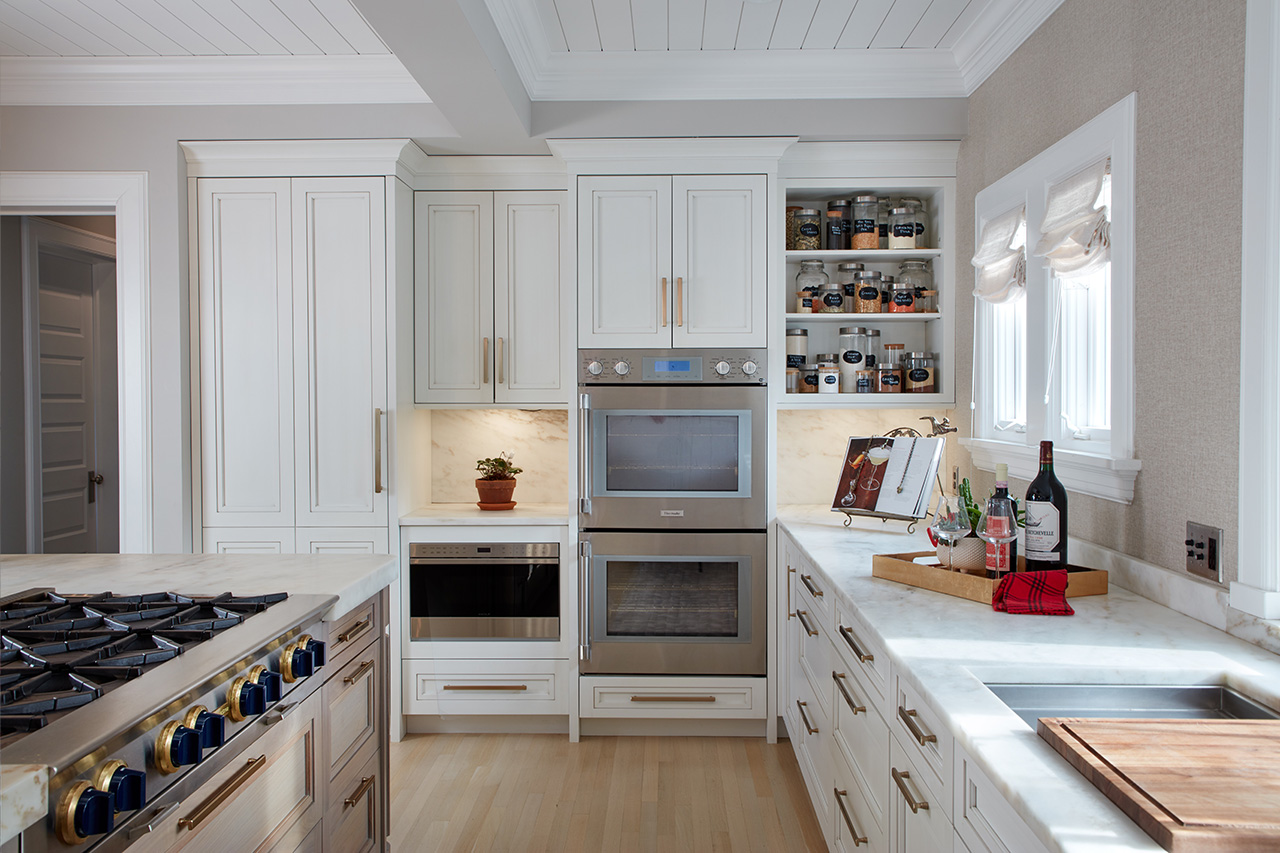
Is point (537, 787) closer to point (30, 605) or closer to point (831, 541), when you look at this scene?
point (831, 541)

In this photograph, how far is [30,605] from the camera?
1480 mm

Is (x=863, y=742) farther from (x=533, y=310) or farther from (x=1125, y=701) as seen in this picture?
(x=533, y=310)

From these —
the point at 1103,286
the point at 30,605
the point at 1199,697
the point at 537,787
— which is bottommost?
the point at 537,787

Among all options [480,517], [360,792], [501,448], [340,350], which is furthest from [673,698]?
[340,350]

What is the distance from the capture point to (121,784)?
3.14ft

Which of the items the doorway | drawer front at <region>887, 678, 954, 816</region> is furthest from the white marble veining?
the doorway

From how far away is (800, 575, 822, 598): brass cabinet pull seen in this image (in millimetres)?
2283

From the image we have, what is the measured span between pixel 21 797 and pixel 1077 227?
7.78ft

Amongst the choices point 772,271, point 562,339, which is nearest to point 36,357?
point 562,339

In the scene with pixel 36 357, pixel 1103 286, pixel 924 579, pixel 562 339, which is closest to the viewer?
pixel 924 579

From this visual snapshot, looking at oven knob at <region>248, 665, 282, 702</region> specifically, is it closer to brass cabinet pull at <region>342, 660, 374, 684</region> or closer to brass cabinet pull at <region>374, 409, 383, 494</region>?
brass cabinet pull at <region>342, 660, 374, 684</region>

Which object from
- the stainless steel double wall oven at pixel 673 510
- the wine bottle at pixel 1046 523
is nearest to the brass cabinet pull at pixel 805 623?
the stainless steel double wall oven at pixel 673 510

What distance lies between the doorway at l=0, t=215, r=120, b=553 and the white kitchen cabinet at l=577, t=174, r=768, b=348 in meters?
2.58

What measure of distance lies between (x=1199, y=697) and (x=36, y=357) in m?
4.48
